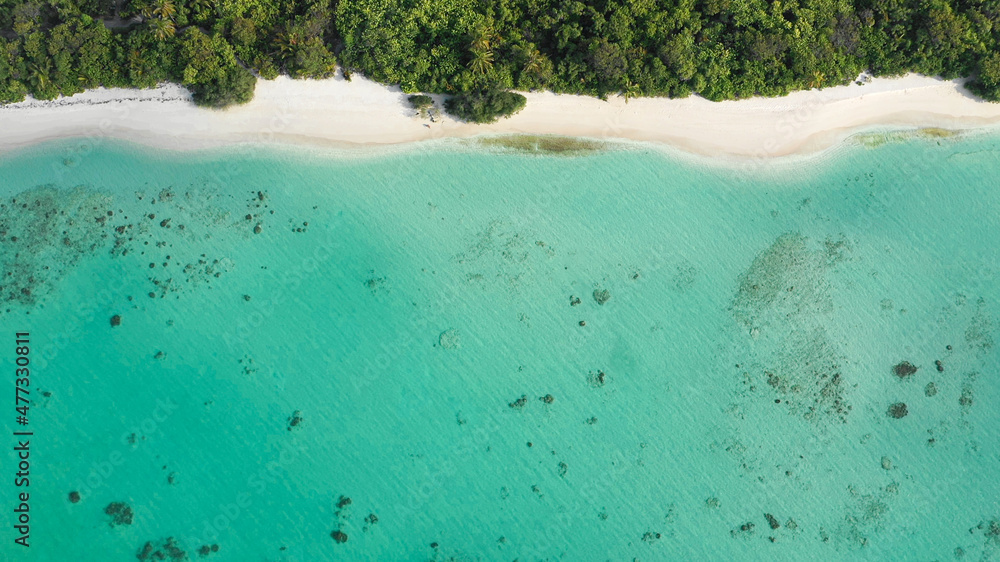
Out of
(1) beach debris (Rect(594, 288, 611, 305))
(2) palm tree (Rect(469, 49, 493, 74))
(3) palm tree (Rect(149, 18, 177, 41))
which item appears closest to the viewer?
(3) palm tree (Rect(149, 18, 177, 41))

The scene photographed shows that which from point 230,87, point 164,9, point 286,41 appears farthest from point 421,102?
point 164,9

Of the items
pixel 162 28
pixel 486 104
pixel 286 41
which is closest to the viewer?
pixel 162 28

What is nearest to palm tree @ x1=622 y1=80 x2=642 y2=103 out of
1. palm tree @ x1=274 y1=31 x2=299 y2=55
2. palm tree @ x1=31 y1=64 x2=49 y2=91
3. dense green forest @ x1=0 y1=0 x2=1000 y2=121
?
dense green forest @ x1=0 y1=0 x2=1000 y2=121

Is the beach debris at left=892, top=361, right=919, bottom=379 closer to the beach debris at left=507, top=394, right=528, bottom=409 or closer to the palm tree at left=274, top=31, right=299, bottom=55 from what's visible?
the beach debris at left=507, top=394, right=528, bottom=409

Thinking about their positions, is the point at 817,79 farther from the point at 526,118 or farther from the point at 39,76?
the point at 39,76

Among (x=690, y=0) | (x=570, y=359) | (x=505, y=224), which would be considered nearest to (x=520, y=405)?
(x=570, y=359)

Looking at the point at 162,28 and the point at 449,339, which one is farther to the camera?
the point at 449,339
